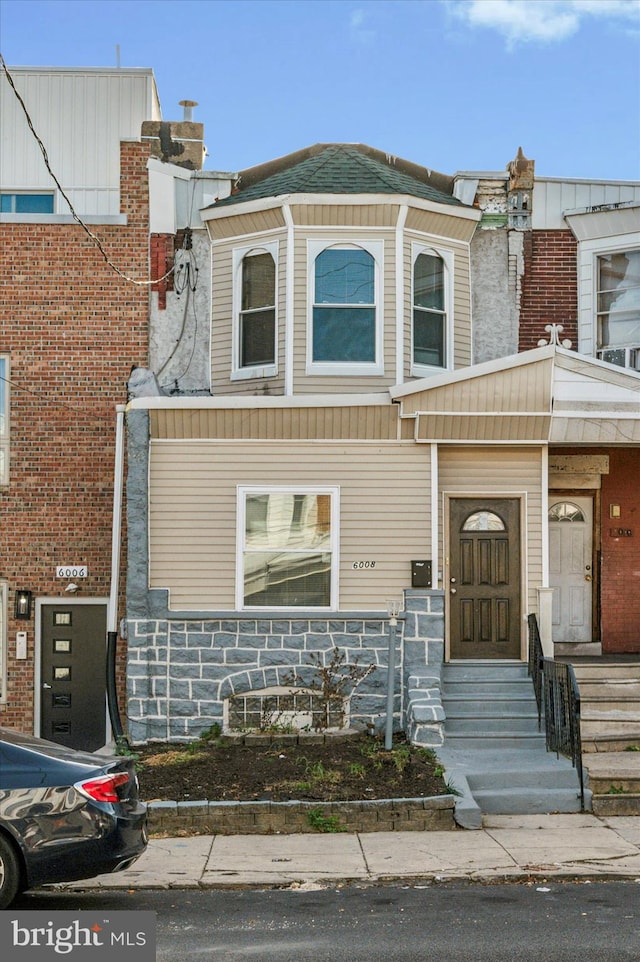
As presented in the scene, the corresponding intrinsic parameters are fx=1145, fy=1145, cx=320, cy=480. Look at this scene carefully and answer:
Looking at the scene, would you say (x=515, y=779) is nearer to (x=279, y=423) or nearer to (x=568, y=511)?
(x=279, y=423)

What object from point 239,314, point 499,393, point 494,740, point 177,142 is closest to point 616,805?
point 494,740

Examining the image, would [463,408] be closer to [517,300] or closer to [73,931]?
[517,300]

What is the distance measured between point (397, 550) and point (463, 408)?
1835 millimetres

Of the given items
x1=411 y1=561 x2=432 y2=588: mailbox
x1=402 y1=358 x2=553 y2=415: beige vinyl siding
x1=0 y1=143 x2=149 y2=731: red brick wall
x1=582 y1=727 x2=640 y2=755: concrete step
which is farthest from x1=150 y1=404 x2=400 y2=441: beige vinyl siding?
x1=582 y1=727 x2=640 y2=755: concrete step

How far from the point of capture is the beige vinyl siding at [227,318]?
15.2m

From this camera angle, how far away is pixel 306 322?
15.0m

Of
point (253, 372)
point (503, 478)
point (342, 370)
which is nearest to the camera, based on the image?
point (503, 478)

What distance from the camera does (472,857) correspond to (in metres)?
9.48

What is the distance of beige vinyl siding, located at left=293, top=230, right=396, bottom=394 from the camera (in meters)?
15.0

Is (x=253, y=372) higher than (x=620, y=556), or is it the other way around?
(x=253, y=372)

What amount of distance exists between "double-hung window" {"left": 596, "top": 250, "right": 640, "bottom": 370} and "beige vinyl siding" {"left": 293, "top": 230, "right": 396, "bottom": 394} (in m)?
3.07

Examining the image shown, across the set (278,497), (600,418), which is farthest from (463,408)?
(278,497)

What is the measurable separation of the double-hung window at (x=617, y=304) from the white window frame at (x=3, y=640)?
8862 millimetres

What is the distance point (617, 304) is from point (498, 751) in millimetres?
6814
